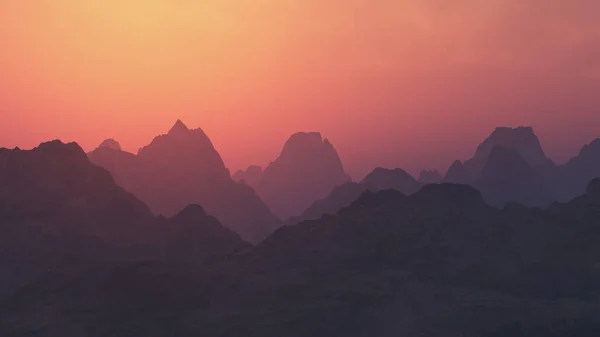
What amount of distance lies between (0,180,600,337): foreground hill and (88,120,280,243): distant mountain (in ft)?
274

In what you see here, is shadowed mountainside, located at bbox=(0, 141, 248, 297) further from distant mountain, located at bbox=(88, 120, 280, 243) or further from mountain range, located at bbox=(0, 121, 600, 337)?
distant mountain, located at bbox=(88, 120, 280, 243)

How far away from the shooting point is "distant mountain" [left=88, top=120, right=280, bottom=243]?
588 ft

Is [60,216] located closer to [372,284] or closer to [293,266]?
[293,266]

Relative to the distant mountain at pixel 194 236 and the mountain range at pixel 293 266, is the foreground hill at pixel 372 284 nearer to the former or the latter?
the mountain range at pixel 293 266

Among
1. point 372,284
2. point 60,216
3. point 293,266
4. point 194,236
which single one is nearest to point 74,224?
point 60,216

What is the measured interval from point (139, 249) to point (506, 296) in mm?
66481

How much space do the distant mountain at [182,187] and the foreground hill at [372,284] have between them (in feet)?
274

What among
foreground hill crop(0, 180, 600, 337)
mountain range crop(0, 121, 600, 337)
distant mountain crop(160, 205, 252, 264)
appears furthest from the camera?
distant mountain crop(160, 205, 252, 264)

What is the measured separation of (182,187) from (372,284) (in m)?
114

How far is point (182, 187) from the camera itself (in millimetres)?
185500

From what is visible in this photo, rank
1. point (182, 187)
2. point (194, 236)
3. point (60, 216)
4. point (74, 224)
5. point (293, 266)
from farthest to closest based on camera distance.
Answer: point (182, 187), point (194, 236), point (60, 216), point (74, 224), point (293, 266)

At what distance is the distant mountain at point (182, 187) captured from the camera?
588 feet

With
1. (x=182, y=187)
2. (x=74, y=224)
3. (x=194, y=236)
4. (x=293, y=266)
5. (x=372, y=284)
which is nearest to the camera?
(x=372, y=284)

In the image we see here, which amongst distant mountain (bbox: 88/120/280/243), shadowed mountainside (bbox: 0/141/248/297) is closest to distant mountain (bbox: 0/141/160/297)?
shadowed mountainside (bbox: 0/141/248/297)
